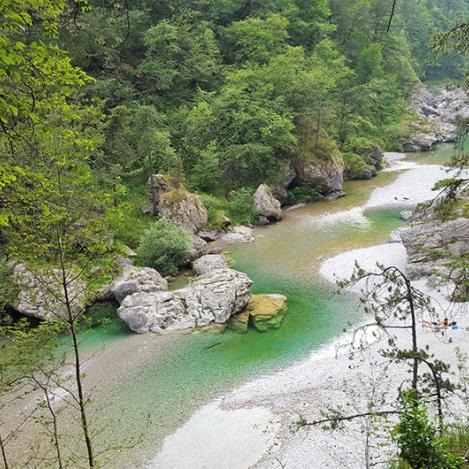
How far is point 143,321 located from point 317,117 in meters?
22.8

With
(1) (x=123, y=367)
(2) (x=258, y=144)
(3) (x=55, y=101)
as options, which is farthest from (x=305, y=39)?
(3) (x=55, y=101)

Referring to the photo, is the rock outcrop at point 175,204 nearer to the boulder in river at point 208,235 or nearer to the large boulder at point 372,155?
the boulder in river at point 208,235

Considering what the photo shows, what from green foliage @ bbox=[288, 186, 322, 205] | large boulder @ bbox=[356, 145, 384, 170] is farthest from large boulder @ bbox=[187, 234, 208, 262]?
large boulder @ bbox=[356, 145, 384, 170]

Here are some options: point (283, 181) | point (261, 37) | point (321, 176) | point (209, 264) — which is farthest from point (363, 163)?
point (209, 264)

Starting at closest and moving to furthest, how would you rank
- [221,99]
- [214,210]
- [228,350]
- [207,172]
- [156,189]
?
1. [228,350]
2. [156,189]
3. [214,210]
4. [207,172]
5. [221,99]

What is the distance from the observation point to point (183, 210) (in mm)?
25484

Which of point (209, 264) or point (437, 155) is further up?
point (209, 264)

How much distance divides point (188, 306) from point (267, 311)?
3.09 metres

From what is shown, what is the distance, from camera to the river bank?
9.92 meters

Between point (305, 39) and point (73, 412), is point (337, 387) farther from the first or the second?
point (305, 39)

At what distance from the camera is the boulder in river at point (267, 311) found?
53.8 feet

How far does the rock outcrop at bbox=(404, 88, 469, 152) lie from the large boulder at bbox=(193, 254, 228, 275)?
29.6 metres

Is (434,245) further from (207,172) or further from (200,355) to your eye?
(207,172)

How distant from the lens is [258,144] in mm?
30156
